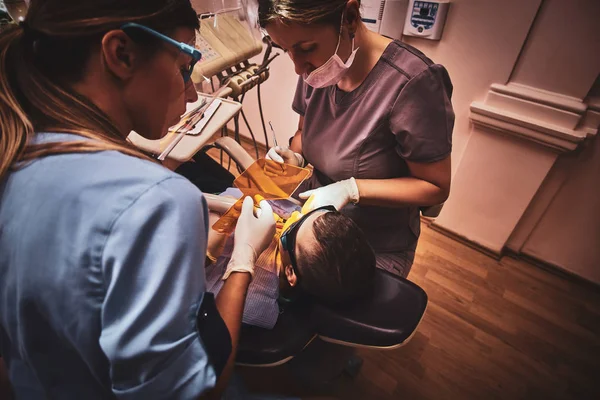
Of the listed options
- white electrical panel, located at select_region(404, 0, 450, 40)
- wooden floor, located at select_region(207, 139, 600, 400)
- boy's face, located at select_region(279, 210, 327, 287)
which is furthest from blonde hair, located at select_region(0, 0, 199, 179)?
white electrical panel, located at select_region(404, 0, 450, 40)

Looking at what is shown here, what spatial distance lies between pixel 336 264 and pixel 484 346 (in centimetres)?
137

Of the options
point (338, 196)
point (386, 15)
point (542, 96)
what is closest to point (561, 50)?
point (542, 96)

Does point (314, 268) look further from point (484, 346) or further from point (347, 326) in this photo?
point (484, 346)

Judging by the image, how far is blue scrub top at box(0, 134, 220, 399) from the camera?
0.46m

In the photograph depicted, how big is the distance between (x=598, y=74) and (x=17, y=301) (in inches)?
85.2

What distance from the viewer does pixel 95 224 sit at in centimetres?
45

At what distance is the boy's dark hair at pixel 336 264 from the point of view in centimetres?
89

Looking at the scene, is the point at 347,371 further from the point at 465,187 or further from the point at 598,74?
the point at 598,74

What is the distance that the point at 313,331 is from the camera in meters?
0.94

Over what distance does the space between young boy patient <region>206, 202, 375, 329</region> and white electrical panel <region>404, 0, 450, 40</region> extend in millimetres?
1336

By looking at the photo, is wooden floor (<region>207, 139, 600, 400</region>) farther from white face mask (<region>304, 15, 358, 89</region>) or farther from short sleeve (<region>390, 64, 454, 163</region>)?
white face mask (<region>304, 15, 358, 89</region>)

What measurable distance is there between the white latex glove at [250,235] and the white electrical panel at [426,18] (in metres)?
1.42

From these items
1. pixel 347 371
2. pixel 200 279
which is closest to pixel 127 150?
Answer: pixel 200 279

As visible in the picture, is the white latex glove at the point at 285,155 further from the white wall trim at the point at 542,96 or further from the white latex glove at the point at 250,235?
the white wall trim at the point at 542,96
